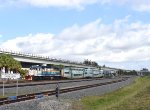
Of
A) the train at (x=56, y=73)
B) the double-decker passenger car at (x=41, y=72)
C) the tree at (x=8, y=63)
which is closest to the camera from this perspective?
the tree at (x=8, y=63)

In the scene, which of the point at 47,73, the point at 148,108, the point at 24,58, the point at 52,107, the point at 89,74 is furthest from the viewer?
the point at 89,74

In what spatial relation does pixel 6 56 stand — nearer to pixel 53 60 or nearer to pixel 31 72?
pixel 31 72

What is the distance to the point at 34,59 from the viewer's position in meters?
110

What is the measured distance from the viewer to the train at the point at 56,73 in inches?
3354

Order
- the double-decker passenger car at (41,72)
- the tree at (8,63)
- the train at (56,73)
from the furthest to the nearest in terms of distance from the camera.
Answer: the train at (56,73), the double-decker passenger car at (41,72), the tree at (8,63)

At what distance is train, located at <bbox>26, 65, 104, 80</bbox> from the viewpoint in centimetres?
8519

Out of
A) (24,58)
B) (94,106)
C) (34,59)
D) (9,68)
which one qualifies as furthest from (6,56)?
(94,106)

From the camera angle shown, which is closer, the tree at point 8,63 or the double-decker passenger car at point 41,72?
the tree at point 8,63

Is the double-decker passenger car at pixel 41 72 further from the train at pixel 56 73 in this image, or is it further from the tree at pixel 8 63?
the tree at pixel 8 63

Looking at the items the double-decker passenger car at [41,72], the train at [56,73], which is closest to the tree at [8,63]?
the train at [56,73]

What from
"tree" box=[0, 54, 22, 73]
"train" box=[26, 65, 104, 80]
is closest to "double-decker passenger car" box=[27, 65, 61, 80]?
"train" box=[26, 65, 104, 80]

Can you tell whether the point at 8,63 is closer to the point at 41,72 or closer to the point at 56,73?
the point at 41,72

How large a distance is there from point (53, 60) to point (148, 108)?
99.5 metres

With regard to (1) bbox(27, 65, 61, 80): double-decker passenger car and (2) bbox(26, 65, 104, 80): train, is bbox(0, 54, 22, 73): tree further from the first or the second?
(1) bbox(27, 65, 61, 80): double-decker passenger car
